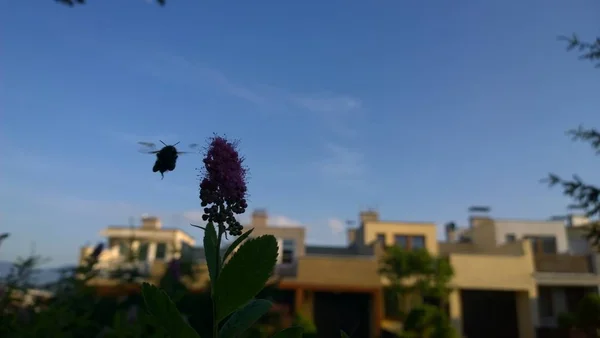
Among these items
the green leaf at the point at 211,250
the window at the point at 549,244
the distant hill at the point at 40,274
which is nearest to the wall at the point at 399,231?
the window at the point at 549,244

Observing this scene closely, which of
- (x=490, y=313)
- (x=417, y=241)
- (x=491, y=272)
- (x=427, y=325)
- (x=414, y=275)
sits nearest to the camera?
(x=427, y=325)

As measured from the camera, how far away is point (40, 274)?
4.37 m

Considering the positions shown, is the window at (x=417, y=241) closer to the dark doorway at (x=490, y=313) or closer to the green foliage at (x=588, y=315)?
the dark doorway at (x=490, y=313)

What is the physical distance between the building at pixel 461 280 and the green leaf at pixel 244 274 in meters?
22.6

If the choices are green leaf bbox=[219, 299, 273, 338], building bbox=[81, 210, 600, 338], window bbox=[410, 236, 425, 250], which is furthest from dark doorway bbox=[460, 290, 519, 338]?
green leaf bbox=[219, 299, 273, 338]

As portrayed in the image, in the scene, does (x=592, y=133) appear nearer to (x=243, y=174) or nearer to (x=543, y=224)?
(x=243, y=174)

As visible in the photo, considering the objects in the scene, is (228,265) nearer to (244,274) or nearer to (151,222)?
(244,274)

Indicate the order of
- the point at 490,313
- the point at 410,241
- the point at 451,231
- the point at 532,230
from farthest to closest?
1. the point at 451,231
2. the point at 532,230
3. the point at 410,241
4. the point at 490,313

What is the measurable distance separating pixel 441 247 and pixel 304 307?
1198cm

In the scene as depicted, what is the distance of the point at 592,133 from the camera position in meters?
9.57

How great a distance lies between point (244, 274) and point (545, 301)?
107ft

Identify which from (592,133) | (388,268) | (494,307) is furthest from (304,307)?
(592,133)

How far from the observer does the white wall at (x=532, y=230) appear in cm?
3462

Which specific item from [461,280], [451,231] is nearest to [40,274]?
[461,280]
